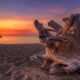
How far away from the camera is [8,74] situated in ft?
15.8

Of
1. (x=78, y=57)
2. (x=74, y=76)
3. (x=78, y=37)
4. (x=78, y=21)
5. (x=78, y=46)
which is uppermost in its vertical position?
(x=78, y=21)

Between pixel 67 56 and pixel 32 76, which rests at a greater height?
pixel 67 56

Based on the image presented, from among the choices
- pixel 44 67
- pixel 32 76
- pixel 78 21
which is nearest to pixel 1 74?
pixel 32 76

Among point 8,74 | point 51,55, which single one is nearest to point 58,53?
point 51,55

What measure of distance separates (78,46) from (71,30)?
26.4 inches

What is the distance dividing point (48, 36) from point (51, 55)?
0.96 meters

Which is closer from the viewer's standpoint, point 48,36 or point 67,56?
point 48,36

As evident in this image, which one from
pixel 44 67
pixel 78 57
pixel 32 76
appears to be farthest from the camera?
pixel 44 67

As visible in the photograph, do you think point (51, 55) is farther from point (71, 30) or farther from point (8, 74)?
point (8, 74)

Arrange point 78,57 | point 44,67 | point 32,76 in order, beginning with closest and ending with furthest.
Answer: point 32,76 < point 78,57 < point 44,67

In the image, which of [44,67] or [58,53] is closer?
[58,53]

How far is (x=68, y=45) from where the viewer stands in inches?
203

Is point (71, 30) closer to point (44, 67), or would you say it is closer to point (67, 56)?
point (67, 56)

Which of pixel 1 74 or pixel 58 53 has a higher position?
pixel 58 53
